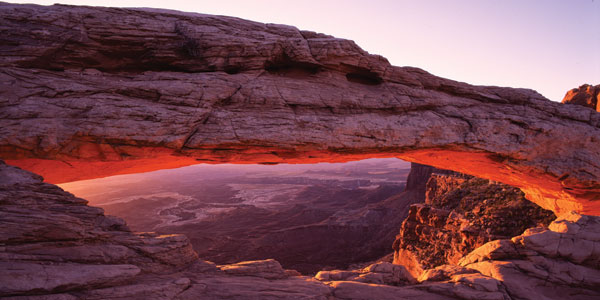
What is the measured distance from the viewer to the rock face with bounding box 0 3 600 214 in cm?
635

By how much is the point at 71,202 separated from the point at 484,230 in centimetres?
1723

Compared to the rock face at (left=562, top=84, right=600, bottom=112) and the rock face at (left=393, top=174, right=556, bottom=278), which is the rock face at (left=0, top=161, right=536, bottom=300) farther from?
the rock face at (left=562, top=84, right=600, bottom=112)

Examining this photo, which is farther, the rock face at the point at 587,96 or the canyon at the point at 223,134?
the rock face at the point at 587,96

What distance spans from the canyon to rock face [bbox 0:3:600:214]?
5 centimetres

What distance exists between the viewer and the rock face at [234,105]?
20.8 feet

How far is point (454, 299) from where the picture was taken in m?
Result: 6.51

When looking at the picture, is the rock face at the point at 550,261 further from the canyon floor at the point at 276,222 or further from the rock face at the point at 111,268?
the canyon floor at the point at 276,222

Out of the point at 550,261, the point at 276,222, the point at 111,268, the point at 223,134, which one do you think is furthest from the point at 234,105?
the point at 276,222

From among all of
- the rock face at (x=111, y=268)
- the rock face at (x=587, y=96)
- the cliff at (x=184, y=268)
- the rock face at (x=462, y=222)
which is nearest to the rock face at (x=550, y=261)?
the cliff at (x=184, y=268)

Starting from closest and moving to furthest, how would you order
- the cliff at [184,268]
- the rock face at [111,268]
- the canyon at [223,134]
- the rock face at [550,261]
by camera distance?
the rock face at [111,268] < the cliff at [184,268] < the canyon at [223,134] < the rock face at [550,261]

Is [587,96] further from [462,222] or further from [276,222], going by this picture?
[276,222]

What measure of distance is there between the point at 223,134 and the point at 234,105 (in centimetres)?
109

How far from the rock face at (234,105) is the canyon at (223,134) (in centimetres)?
5

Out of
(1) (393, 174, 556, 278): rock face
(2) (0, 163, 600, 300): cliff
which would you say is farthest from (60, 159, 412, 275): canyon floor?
(2) (0, 163, 600, 300): cliff
